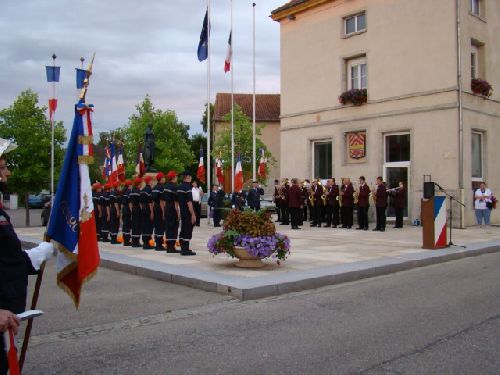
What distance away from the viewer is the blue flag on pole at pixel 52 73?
87.5ft

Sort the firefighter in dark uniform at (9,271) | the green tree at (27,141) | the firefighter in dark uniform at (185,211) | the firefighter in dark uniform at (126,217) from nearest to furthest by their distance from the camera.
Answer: the firefighter in dark uniform at (9,271) → the firefighter in dark uniform at (185,211) → the firefighter in dark uniform at (126,217) → the green tree at (27,141)

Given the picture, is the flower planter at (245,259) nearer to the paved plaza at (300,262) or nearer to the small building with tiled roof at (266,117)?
the paved plaza at (300,262)

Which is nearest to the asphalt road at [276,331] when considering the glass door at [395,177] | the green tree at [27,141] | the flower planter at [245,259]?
the flower planter at [245,259]

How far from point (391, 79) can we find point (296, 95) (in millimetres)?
5554

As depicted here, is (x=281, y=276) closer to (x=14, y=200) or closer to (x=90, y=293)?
(x=90, y=293)

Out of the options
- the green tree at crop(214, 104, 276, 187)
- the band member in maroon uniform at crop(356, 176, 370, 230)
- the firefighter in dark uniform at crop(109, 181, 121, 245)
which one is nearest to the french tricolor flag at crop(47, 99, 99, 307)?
the firefighter in dark uniform at crop(109, 181, 121, 245)

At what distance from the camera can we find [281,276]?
9.32m

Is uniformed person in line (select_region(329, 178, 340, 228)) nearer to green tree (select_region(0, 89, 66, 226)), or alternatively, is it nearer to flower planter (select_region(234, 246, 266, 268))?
flower planter (select_region(234, 246, 266, 268))

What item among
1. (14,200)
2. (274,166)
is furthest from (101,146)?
(274,166)

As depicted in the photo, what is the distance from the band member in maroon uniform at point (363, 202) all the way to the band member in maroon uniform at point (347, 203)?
0.46 metres

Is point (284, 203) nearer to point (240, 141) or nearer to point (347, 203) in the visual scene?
point (347, 203)

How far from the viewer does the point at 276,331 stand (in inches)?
245

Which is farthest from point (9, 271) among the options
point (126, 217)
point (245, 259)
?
point (126, 217)

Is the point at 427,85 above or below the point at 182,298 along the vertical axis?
above
